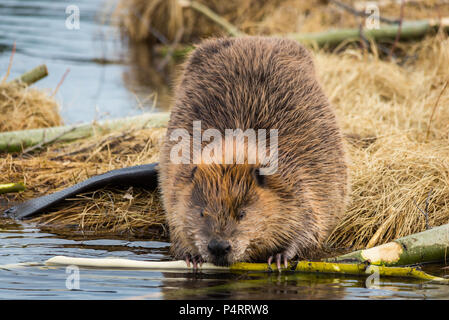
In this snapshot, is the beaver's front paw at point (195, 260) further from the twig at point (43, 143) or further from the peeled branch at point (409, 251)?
the twig at point (43, 143)

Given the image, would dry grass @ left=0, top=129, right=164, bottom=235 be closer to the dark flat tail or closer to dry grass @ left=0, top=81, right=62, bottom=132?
the dark flat tail

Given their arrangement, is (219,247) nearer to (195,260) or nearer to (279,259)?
(195,260)

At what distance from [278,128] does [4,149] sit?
249 centimetres

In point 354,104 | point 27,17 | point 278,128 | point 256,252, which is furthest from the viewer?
point 27,17

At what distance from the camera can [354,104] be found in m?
6.74

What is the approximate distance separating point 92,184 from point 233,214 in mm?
1524

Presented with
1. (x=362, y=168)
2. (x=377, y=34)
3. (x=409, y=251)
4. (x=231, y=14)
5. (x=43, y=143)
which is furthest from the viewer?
(x=231, y=14)

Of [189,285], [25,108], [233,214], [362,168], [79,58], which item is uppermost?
[79,58]

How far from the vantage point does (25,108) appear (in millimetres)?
6434

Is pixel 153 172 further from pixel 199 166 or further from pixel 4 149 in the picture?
pixel 4 149

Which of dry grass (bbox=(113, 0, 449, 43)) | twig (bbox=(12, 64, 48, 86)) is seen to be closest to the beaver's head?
twig (bbox=(12, 64, 48, 86))

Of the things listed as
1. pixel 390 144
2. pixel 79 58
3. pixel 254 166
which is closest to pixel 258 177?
pixel 254 166

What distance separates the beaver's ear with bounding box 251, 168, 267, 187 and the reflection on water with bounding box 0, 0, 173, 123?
9.76ft

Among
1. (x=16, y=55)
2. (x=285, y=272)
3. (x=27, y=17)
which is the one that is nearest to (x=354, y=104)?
(x=285, y=272)
